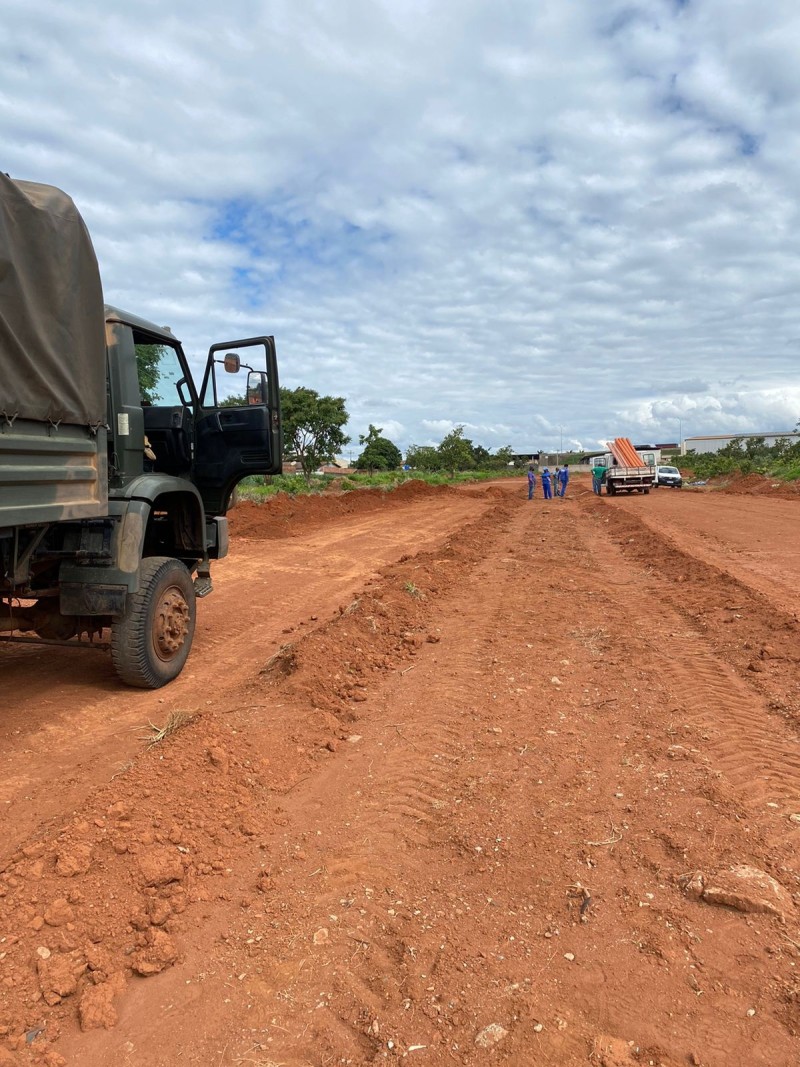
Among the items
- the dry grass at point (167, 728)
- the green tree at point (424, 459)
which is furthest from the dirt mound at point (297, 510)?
the green tree at point (424, 459)

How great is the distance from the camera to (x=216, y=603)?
8.84 meters

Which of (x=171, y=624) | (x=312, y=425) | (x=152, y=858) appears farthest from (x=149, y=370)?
(x=312, y=425)

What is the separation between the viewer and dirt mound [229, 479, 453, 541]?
17.6m

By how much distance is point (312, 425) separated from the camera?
119ft

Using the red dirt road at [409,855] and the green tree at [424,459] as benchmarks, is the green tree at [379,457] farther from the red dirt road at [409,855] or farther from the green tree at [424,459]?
the red dirt road at [409,855]

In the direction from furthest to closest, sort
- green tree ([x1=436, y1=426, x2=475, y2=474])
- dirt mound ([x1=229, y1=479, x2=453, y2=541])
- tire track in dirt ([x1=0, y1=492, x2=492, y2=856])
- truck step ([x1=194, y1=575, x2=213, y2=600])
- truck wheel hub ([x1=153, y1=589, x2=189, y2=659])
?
1. green tree ([x1=436, y1=426, x2=475, y2=474])
2. dirt mound ([x1=229, y1=479, x2=453, y2=541])
3. truck step ([x1=194, y1=575, x2=213, y2=600])
4. truck wheel hub ([x1=153, y1=589, x2=189, y2=659])
5. tire track in dirt ([x1=0, y1=492, x2=492, y2=856])

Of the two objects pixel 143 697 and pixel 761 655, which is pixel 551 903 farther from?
pixel 761 655

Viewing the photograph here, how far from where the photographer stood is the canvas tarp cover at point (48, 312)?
11.8 feet

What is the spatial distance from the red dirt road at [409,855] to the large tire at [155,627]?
0.26 metres

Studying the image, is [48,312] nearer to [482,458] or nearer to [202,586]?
[202,586]

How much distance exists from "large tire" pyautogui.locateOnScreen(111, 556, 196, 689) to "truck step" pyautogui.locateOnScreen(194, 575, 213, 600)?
0.56m

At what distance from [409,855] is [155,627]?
3139 millimetres

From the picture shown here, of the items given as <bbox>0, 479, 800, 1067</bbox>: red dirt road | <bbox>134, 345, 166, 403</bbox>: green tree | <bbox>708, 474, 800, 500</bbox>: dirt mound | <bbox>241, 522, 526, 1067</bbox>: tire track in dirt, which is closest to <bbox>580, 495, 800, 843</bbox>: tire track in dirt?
<bbox>0, 479, 800, 1067</bbox>: red dirt road

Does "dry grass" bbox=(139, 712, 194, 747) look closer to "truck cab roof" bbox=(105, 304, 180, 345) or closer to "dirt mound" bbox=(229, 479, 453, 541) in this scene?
"truck cab roof" bbox=(105, 304, 180, 345)
